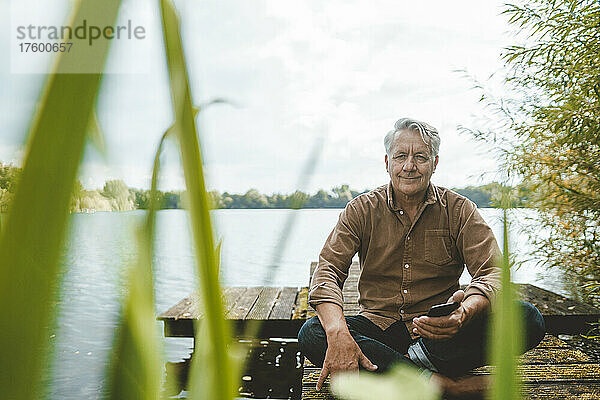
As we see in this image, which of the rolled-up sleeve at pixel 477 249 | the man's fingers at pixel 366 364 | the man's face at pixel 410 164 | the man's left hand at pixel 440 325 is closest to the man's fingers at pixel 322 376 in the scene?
the man's fingers at pixel 366 364

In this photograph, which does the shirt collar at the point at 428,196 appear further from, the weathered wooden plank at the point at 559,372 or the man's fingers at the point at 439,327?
the weathered wooden plank at the point at 559,372

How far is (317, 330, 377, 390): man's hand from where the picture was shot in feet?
5.76

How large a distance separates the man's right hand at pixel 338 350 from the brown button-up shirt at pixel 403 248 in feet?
0.80

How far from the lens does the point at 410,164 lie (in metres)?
2.11

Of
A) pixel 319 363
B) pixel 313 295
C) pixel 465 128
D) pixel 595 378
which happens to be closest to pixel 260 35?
pixel 313 295

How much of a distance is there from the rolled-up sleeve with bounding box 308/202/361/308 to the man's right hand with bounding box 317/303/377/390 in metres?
0.06

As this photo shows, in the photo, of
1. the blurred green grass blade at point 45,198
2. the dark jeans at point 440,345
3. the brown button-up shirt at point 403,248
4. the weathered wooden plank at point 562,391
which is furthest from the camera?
the brown button-up shirt at point 403,248

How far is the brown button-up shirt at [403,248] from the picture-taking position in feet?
6.91

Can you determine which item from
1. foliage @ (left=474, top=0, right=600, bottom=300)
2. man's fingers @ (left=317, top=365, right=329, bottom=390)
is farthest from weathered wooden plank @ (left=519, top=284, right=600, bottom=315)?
man's fingers @ (left=317, top=365, right=329, bottom=390)

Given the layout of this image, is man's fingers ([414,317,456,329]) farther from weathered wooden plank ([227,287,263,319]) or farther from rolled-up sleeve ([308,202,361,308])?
weathered wooden plank ([227,287,263,319])

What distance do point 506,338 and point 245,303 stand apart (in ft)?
12.5

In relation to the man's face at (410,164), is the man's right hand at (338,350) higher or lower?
lower

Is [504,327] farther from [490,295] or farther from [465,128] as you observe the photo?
[465,128]

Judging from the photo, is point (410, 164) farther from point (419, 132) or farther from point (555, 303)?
point (555, 303)
